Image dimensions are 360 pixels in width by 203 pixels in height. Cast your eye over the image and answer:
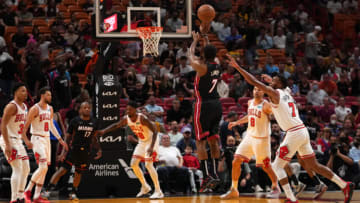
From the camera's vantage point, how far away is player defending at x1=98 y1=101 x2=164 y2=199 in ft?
37.3

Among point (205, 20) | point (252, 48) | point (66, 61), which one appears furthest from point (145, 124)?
point (252, 48)

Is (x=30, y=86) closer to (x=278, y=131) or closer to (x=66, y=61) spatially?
(x=66, y=61)

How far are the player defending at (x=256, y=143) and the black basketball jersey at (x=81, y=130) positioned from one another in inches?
108

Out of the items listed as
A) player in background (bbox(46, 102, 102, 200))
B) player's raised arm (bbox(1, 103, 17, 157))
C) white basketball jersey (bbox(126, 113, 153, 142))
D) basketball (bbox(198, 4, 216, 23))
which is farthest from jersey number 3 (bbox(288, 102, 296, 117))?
player's raised arm (bbox(1, 103, 17, 157))

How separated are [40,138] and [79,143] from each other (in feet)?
4.30

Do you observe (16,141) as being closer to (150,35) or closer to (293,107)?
(150,35)

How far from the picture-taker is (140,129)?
11.6 meters

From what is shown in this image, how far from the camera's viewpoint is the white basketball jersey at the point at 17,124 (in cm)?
955

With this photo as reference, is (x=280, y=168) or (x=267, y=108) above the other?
(x=267, y=108)

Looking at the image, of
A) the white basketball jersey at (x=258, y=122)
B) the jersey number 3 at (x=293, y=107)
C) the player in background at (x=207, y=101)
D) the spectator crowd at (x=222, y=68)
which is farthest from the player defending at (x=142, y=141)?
the jersey number 3 at (x=293, y=107)

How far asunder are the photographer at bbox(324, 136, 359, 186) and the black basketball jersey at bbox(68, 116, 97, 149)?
5.24 metres

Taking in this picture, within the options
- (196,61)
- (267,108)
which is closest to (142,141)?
(267,108)

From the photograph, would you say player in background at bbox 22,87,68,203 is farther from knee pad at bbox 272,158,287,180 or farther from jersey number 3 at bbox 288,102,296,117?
jersey number 3 at bbox 288,102,296,117

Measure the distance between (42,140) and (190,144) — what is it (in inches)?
155
